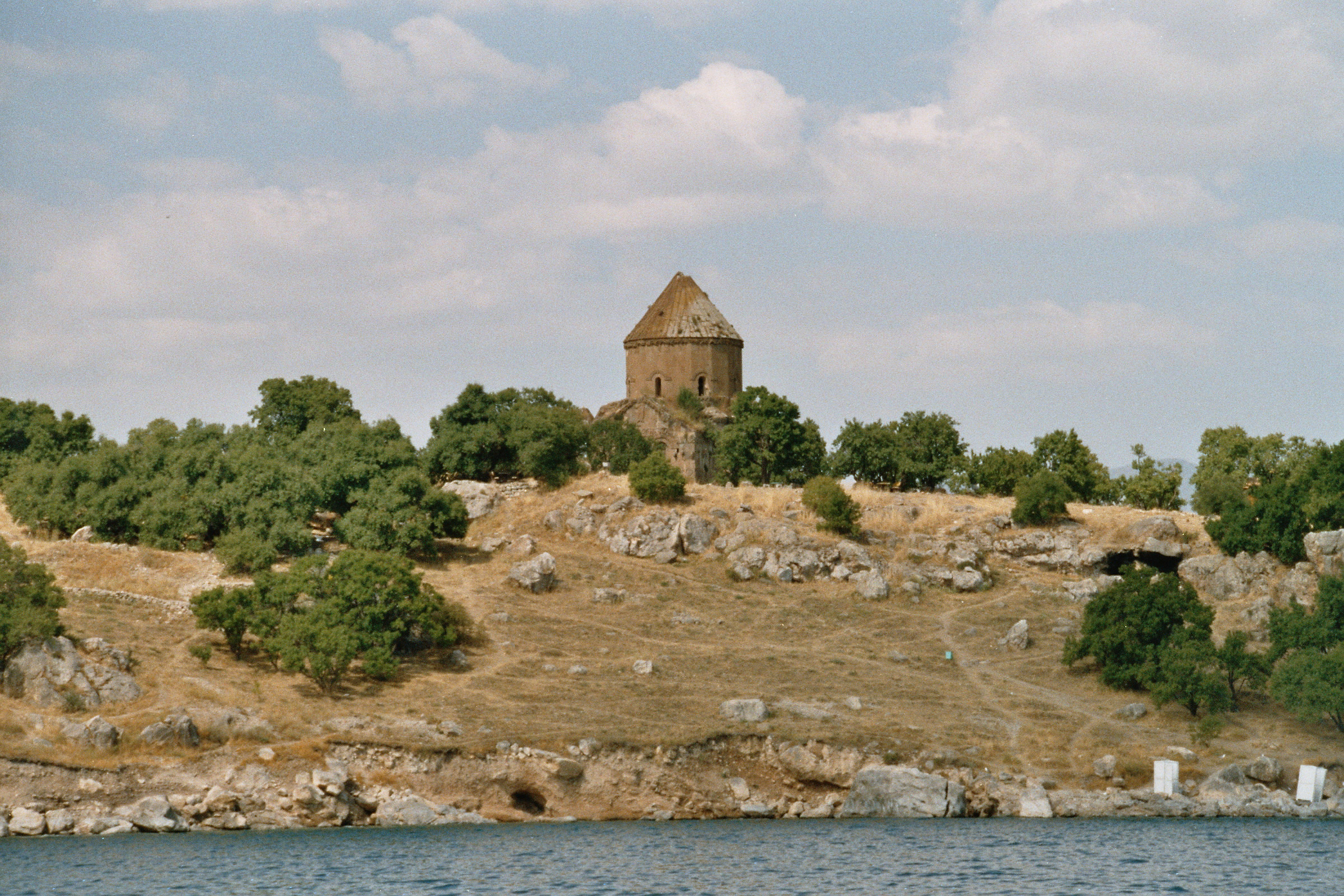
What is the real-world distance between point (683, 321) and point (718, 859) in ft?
195

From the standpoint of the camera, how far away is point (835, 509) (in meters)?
69.4

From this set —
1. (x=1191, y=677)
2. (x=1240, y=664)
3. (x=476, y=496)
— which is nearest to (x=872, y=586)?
(x=1191, y=677)

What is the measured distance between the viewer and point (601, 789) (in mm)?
45250

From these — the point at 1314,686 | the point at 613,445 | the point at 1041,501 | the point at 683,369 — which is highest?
the point at 683,369

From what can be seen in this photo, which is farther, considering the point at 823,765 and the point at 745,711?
the point at 745,711

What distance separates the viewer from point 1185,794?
1789 inches

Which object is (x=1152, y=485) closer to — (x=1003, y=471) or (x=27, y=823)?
(x=1003, y=471)

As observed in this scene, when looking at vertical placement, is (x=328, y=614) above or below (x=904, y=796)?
above

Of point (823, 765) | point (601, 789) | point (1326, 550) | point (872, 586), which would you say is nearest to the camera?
point (601, 789)

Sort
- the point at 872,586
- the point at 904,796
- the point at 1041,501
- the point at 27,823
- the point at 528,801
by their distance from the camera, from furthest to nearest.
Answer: the point at 1041,501 < the point at 872,586 < the point at 528,801 < the point at 904,796 < the point at 27,823

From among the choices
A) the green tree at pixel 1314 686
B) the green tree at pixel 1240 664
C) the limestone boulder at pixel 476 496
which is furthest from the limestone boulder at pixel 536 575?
the green tree at pixel 1314 686

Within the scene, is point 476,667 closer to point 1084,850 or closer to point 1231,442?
point 1084,850

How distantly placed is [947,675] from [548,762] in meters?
17.4

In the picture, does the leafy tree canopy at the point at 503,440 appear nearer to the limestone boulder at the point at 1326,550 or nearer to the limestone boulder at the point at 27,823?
the limestone boulder at the point at 1326,550
